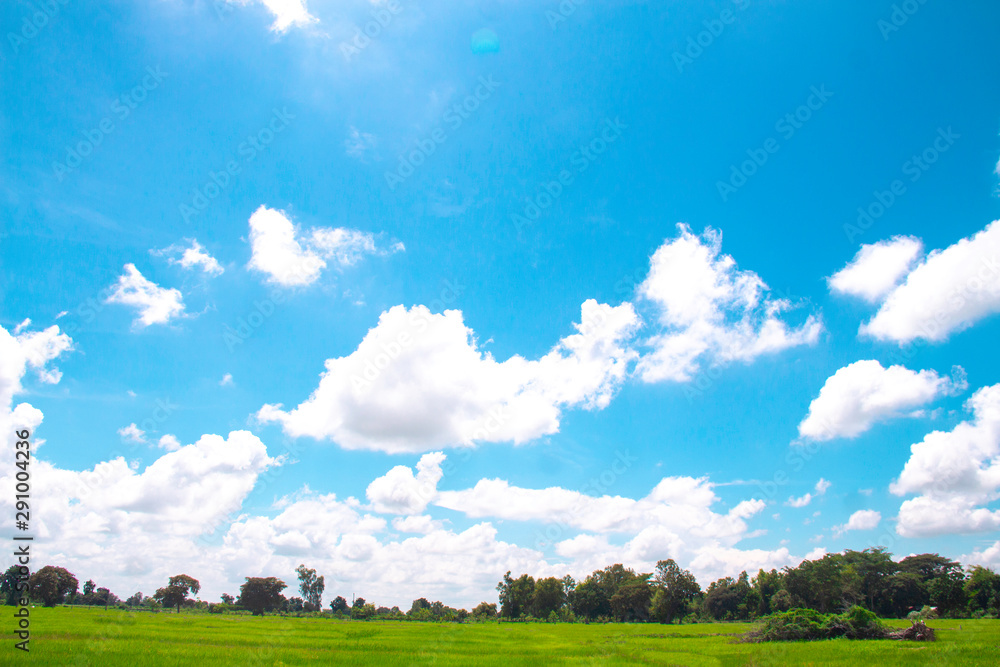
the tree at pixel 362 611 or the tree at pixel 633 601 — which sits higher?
the tree at pixel 633 601

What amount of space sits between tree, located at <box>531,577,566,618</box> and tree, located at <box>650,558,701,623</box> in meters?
27.9

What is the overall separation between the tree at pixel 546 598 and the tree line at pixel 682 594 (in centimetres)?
26

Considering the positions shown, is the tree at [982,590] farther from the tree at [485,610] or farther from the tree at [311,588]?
the tree at [311,588]

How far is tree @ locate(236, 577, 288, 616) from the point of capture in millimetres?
140000

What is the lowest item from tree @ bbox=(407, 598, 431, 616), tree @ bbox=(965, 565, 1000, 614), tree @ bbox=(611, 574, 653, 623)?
tree @ bbox=(407, 598, 431, 616)

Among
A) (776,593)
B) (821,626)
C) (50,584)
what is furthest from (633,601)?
(50,584)

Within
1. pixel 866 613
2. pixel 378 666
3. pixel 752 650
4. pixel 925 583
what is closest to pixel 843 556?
pixel 925 583

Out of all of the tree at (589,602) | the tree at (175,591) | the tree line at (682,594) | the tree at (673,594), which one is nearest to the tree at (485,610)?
the tree line at (682,594)

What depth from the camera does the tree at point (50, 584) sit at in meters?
105

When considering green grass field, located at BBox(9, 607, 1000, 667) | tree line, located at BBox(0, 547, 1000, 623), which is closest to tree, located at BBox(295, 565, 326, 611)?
tree line, located at BBox(0, 547, 1000, 623)

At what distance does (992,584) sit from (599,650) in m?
80.5

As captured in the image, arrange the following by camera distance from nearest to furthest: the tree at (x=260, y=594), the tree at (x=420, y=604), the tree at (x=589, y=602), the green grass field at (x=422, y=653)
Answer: the green grass field at (x=422, y=653), the tree at (x=589, y=602), the tree at (x=260, y=594), the tree at (x=420, y=604)

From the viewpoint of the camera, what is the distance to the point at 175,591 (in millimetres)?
143625

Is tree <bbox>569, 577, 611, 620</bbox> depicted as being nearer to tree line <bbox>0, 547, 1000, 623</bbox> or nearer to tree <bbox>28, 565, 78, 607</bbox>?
tree line <bbox>0, 547, 1000, 623</bbox>
